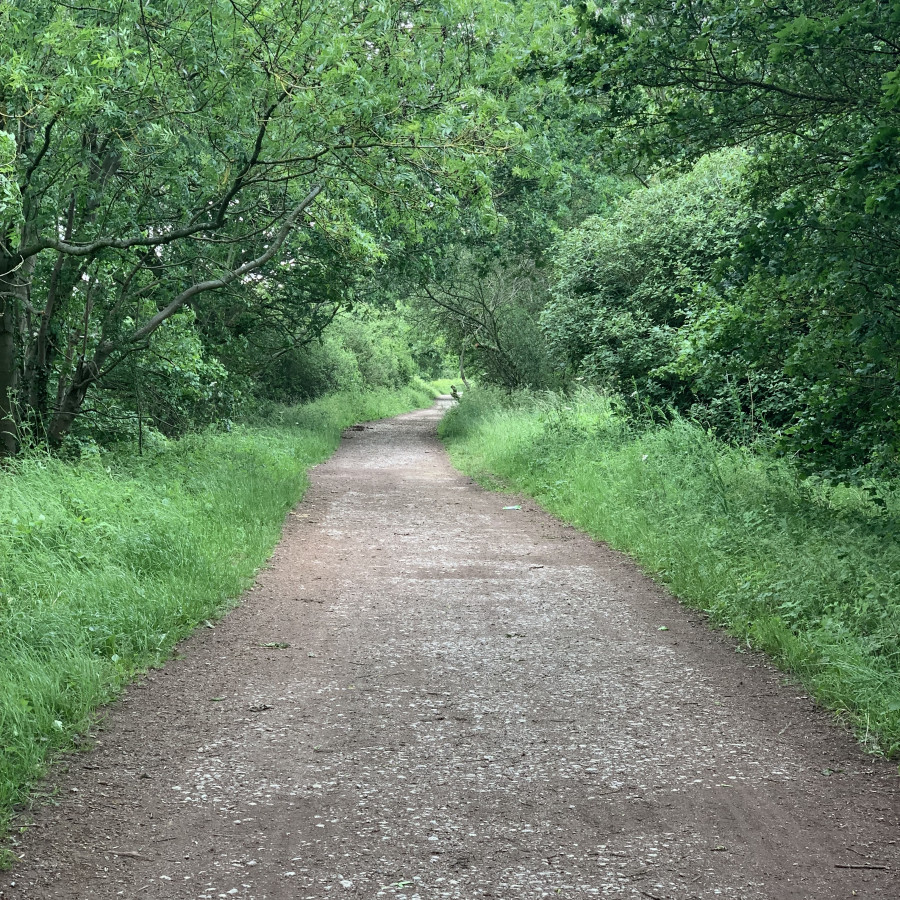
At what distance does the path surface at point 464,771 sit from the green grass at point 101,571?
249 mm

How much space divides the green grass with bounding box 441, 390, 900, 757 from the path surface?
0.78 feet

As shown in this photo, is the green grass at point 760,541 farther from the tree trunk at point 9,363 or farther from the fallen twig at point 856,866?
the tree trunk at point 9,363

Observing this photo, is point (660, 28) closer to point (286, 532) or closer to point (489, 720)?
point (489, 720)

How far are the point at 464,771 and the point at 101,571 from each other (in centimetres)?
375

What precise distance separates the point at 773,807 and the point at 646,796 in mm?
525

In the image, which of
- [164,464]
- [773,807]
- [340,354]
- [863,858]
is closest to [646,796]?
[773,807]

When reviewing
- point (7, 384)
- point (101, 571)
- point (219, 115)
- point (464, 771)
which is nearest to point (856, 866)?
point (464, 771)

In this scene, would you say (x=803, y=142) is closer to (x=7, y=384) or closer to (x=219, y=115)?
(x=219, y=115)

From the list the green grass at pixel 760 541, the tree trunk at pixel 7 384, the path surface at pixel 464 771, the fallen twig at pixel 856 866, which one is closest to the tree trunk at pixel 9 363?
the tree trunk at pixel 7 384

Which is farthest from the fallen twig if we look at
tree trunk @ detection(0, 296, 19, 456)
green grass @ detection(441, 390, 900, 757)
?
tree trunk @ detection(0, 296, 19, 456)

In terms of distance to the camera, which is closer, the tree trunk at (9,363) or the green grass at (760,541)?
the green grass at (760,541)

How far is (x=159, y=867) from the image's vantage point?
10.6 ft

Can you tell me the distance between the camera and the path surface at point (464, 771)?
321cm

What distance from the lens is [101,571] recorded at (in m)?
6.64
